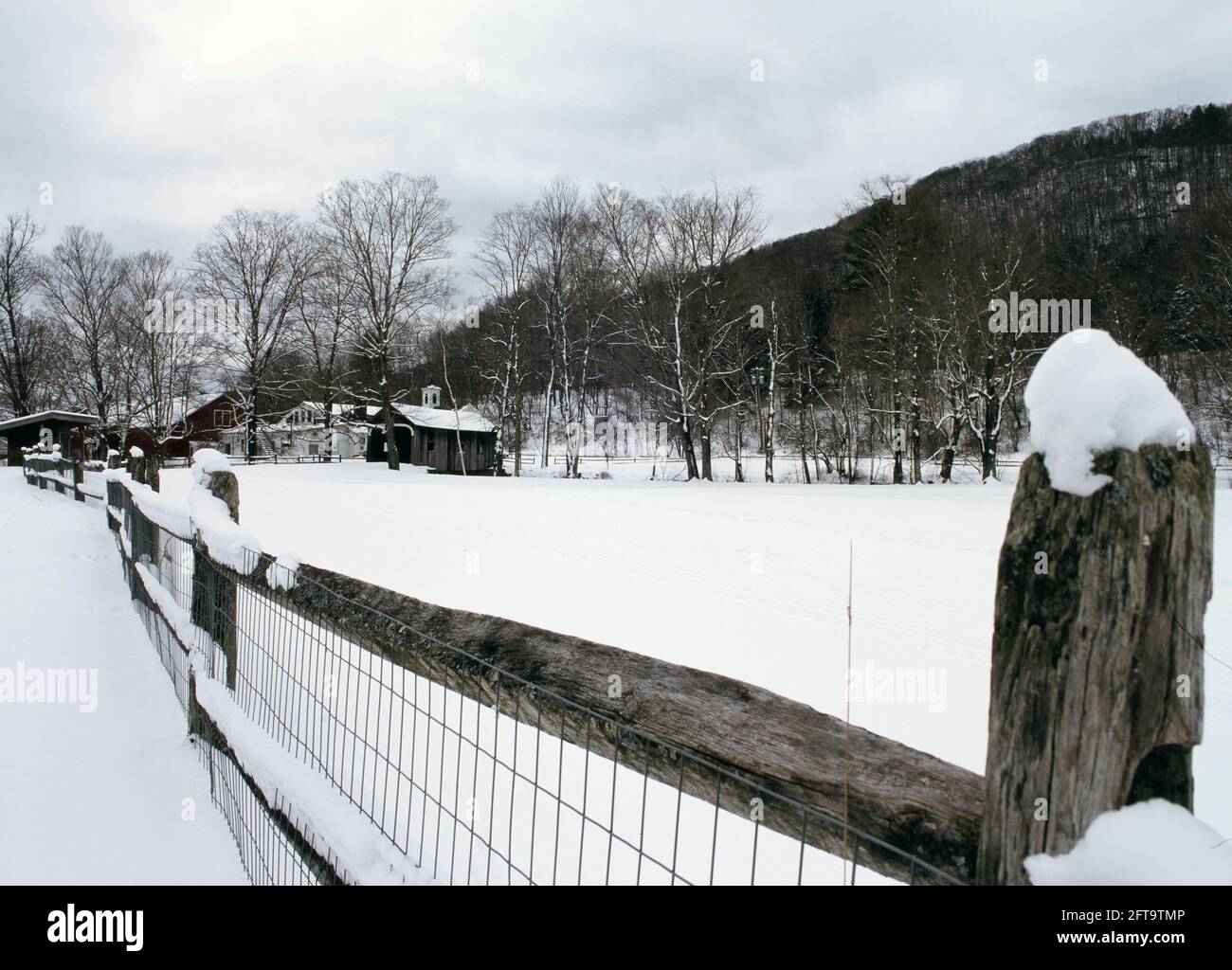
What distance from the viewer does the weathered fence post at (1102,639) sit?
1.00 m

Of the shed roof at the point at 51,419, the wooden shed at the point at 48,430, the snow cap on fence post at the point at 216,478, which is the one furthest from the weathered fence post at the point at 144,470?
the shed roof at the point at 51,419

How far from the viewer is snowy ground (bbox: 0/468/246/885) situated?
10.8 feet

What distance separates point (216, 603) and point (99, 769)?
117 centimetres

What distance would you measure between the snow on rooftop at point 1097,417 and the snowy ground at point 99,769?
148 inches

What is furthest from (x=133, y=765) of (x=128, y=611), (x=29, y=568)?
(x=29, y=568)

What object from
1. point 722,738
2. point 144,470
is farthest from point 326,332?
point 722,738

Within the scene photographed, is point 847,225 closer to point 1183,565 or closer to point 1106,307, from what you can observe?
point 1106,307

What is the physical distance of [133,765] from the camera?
4266 mm

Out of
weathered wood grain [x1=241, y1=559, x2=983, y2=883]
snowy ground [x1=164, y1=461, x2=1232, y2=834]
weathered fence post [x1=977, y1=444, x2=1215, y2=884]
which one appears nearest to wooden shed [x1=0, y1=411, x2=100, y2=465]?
snowy ground [x1=164, y1=461, x2=1232, y2=834]

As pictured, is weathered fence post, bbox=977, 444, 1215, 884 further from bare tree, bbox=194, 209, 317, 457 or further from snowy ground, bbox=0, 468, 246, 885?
bare tree, bbox=194, 209, 317, 457

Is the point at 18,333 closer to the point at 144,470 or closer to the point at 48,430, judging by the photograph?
the point at 48,430

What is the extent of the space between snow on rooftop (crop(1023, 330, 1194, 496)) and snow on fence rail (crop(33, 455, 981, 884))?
2.14 ft
